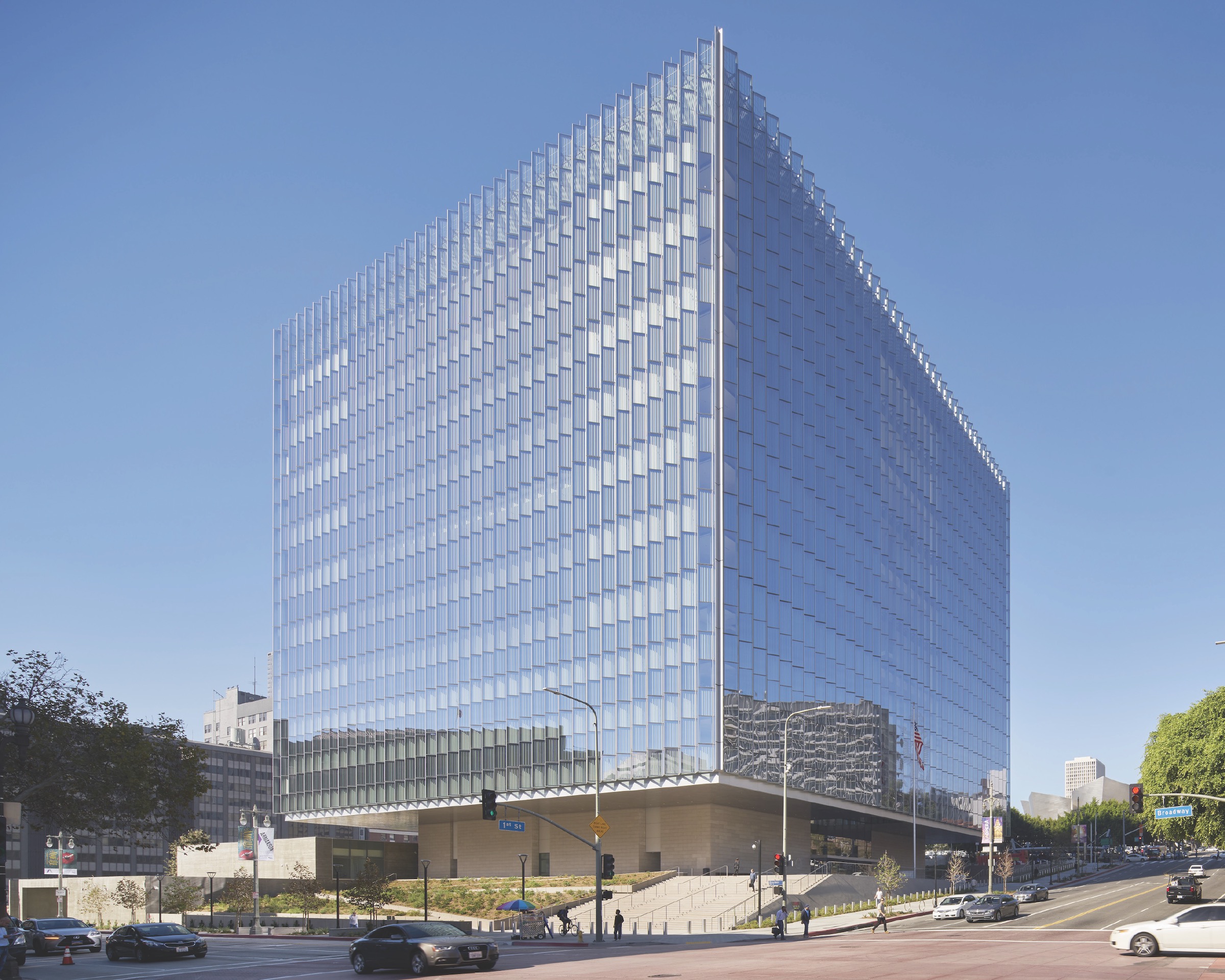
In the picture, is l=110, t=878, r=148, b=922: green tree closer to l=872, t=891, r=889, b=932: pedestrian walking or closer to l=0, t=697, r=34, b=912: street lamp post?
l=872, t=891, r=889, b=932: pedestrian walking

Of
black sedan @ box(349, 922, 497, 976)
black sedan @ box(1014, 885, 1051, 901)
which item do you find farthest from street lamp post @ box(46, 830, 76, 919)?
black sedan @ box(1014, 885, 1051, 901)

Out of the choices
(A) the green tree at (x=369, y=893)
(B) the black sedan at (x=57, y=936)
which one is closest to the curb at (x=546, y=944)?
(B) the black sedan at (x=57, y=936)

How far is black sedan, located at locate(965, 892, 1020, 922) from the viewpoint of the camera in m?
59.9

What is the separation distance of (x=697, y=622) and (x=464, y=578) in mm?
24983

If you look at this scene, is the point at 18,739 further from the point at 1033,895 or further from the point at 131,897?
the point at 131,897

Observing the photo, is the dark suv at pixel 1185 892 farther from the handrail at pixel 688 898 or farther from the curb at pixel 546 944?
the curb at pixel 546 944

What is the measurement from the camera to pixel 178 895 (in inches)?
3915

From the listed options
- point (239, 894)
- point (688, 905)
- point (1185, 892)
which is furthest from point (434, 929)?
point (239, 894)

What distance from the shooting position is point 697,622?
7562 centimetres

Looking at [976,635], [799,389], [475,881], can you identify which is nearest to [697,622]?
[799,389]

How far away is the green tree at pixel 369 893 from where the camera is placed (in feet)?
260

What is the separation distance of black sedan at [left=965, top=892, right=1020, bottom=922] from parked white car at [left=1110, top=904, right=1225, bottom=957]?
25530 millimetres

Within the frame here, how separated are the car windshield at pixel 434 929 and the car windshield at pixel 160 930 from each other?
13.4 meters

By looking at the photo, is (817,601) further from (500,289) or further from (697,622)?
(500,289)
